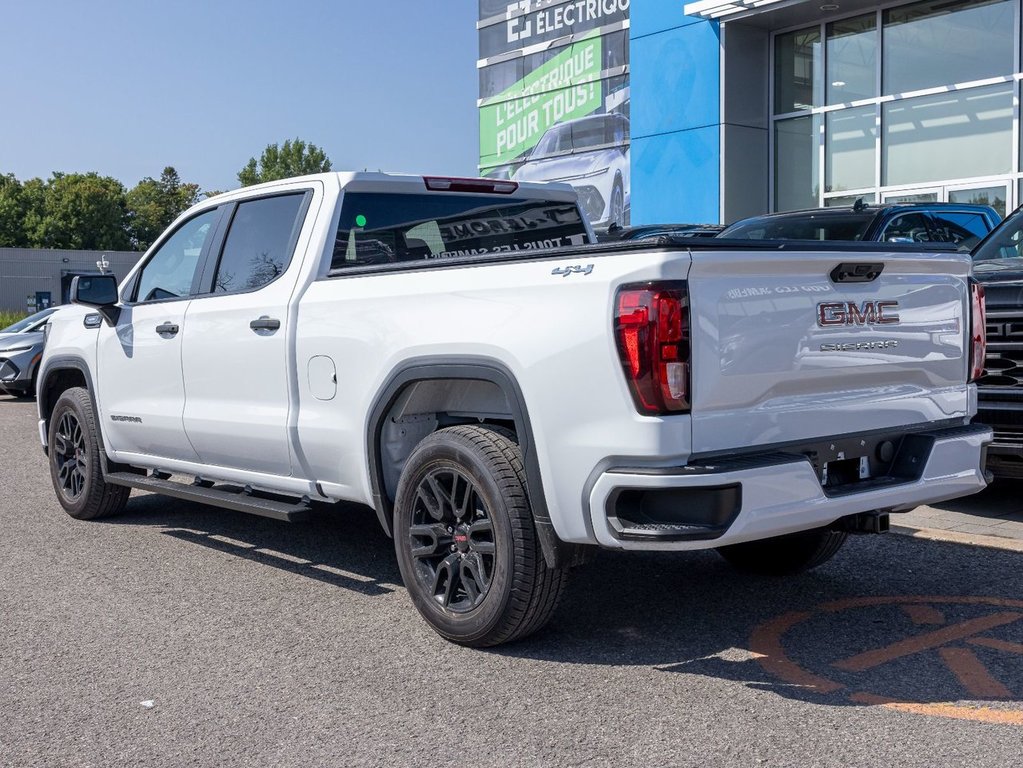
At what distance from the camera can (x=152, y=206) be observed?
116312mm

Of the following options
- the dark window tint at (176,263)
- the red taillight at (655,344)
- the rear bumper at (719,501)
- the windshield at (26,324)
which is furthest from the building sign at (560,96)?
the red taillight at (655,344)

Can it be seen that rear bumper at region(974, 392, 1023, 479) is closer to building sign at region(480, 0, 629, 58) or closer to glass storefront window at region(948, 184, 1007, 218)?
glass storefront window at region(948, 184, 1007, 218)

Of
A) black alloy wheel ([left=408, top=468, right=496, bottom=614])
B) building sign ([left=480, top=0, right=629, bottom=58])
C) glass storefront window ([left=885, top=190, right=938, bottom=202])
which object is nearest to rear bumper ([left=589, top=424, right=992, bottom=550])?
black alloy wheel ([left=408, top=468, right=496, bottom=614])

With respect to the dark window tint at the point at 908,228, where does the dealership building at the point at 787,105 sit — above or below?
above

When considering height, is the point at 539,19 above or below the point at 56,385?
above

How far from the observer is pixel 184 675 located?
4.39m

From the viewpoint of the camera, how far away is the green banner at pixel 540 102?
83.4ft

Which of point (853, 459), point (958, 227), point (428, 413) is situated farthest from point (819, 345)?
point (958, 227)

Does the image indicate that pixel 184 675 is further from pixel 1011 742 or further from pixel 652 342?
pixel 1011 742

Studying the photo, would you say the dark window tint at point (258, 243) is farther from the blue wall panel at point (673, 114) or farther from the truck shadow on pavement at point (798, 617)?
the blue wall panel at point (673, 114)

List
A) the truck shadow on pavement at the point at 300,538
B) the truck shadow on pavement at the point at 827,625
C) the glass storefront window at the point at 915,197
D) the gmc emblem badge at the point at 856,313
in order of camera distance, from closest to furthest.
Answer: the truck shadow on pavement at the point at 827,625 < the gmc emblem badge at the point at 856,313 < the truck shadow on pavement at the point at 300,538 < the glass storefront window at the point at 915,197

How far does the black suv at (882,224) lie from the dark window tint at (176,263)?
4977 mm

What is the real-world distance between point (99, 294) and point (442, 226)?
7.07 ft

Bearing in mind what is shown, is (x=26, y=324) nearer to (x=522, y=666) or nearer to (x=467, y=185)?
(x=467, y=185)
